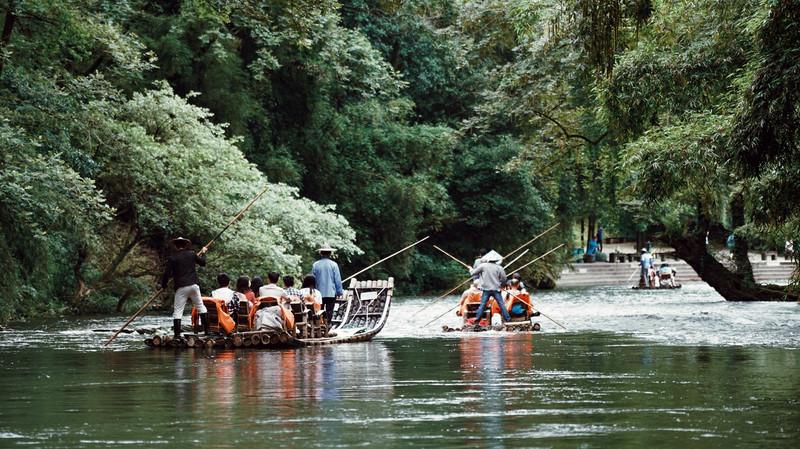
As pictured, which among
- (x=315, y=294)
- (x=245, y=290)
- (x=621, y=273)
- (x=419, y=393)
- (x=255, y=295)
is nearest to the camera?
(x=419, y=393)

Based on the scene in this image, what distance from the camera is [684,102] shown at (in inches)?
1128

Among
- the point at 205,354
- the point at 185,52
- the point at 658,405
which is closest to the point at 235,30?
the point at 185,52

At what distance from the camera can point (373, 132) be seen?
5328cm

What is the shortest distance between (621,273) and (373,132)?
29.5 metres

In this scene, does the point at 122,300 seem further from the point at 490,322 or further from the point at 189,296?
the point at 189,296

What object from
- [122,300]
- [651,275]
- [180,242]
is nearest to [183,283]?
[180,242]

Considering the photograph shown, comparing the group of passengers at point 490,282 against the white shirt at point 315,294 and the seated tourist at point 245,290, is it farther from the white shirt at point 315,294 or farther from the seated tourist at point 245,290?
the seated tourist at point 245,290

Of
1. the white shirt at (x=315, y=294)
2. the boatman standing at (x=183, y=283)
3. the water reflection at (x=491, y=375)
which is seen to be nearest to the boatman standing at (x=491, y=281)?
the water reflection at (x=491, y=375)

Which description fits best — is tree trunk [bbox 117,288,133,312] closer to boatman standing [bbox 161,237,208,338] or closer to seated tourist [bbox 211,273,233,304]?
seated tourist [bbox 211,273,233,304]

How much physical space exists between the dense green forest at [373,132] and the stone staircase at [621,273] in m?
11.0

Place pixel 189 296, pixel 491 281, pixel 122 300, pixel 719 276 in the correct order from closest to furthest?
1. pixel 189 296
2. pixel 491 281
3. pixel 122 300
4. pixel 719 276

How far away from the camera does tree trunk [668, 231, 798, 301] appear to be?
40375mm

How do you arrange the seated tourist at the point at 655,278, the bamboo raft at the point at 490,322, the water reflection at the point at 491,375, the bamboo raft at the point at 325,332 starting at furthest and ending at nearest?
the seated tourist at the point at 655,278
the bamboo raft at the point at 490,322
the bamboo raft at the point at 325,332
the water reflection at the point at 491,375

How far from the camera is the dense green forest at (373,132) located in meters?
25.8
